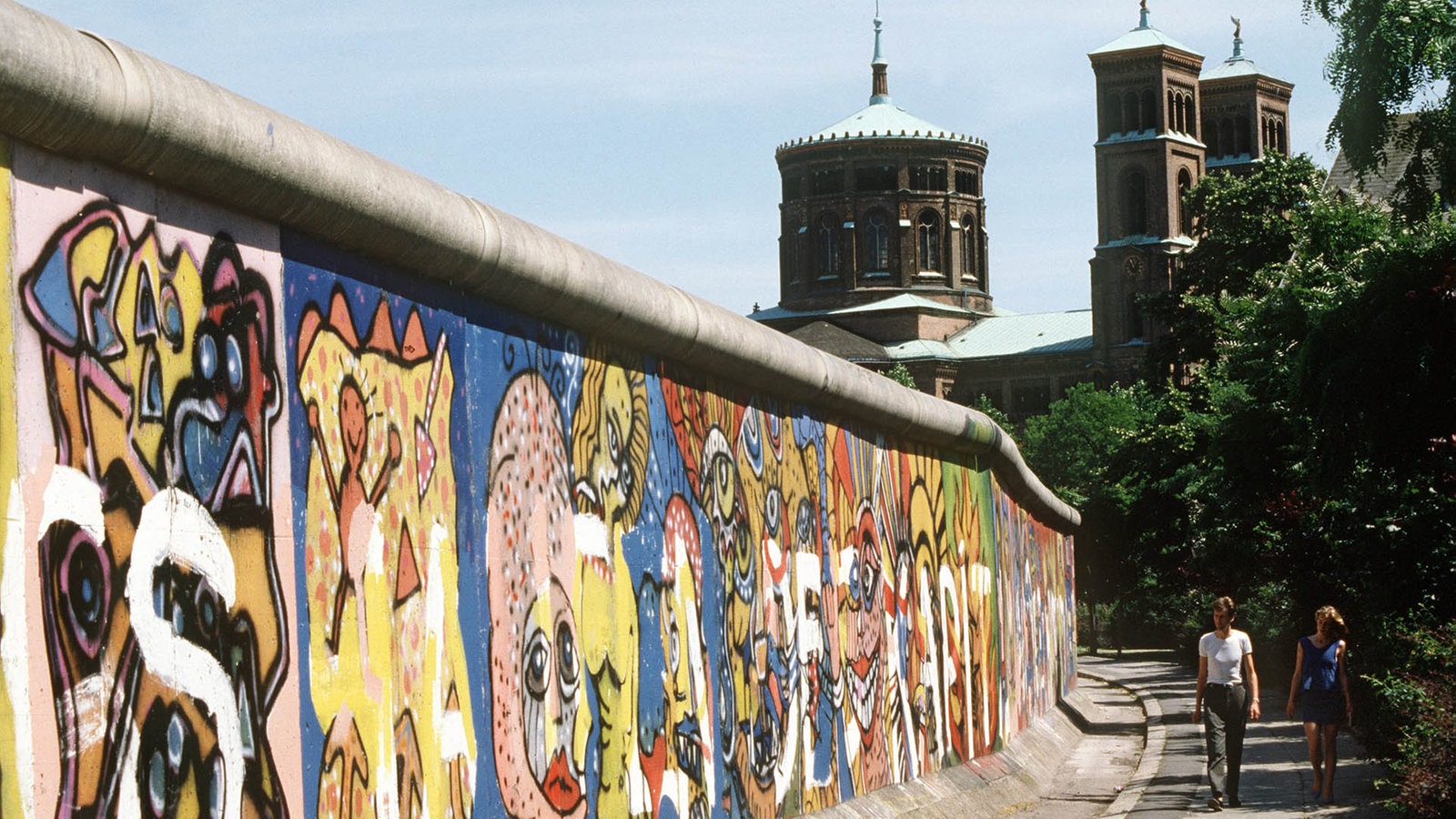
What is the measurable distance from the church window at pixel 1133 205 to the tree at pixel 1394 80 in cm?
10043

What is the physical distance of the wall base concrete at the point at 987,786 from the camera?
1159 centimetres

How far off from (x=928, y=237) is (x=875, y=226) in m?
3.52

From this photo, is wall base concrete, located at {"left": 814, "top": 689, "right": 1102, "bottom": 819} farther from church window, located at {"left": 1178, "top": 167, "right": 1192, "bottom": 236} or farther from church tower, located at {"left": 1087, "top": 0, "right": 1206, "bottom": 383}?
church window, located at {"left": 1178, "top": 167, "right": 1192, "bottom": 236}

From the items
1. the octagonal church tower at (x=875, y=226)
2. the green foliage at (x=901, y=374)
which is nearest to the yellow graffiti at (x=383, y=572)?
the green foliage at (x=901, y=374)

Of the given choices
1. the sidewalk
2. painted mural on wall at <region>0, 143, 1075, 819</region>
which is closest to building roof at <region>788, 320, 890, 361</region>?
the sidewalk

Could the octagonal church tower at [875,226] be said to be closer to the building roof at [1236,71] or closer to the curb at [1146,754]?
the building roof at [1236,71]

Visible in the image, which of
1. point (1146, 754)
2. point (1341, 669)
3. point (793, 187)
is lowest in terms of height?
point (1146, 754)

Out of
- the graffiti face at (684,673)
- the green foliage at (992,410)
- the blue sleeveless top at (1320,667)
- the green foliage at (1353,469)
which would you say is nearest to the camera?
the graffiti face at (684,673)

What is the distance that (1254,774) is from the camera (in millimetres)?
15758

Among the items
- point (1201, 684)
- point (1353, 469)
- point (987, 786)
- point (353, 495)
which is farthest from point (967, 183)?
point (353, 495)

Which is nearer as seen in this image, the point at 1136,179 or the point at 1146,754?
the point at 1146,754

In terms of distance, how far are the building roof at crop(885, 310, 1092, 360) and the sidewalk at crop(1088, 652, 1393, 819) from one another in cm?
9384

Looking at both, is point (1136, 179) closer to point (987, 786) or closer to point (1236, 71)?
point (1236, 71)

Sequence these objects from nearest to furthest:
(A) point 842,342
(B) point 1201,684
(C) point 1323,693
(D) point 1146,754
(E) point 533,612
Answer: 1. (E) point 533,612
2. (C) point 1323,693
3. (B) point 1201,684
4. (D) point 1146,754
5. (A) point 842,342
